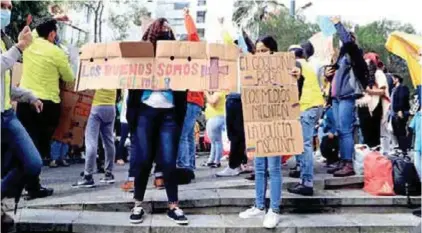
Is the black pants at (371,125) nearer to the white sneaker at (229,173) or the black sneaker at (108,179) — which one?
the white sneaker at (229,173)

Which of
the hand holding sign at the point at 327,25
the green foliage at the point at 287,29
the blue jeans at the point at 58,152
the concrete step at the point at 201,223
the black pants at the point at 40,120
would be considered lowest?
the concrete step at the point at 201,223

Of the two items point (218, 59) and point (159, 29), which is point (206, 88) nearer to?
point (218, 59)

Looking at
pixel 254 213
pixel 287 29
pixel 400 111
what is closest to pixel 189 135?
pixel 254 213

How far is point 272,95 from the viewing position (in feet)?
16.3

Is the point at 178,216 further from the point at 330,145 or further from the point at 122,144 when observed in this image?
the point at 122,144

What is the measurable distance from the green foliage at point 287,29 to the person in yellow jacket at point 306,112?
89.3 ft

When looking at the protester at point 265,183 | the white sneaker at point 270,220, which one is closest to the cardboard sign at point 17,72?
the protester at point 265,183

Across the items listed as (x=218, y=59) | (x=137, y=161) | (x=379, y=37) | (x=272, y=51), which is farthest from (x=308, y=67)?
(x=379, y=37)

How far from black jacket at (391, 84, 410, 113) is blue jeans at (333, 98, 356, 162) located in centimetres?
257

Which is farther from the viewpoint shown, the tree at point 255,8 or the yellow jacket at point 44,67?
the tree at point 255,8

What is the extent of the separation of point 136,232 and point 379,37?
30677 mm

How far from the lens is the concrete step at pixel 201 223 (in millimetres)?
4570

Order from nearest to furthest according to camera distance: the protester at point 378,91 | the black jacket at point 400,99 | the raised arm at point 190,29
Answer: the raised arm at point 190,29, the protester at point 378,91, the black jacket at point 400,99

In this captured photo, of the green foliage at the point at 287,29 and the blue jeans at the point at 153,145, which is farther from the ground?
the green foliage at the point at 287,29
